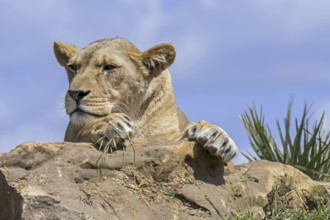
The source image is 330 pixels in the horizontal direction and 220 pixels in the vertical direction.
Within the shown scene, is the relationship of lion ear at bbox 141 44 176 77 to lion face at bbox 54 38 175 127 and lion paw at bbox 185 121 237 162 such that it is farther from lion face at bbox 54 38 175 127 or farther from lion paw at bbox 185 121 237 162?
lion paw at bbox 185 121 237 162

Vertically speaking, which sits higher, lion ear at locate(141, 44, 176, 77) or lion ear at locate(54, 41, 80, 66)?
lion ear at locate(54, 41, 80, 66)

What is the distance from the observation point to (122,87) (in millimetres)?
8586

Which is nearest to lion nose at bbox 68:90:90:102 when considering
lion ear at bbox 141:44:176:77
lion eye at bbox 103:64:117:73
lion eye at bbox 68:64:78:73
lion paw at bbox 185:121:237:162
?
lion eye at bbox 103:64:117:73

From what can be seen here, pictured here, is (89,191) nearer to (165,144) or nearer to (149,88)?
(165,144)

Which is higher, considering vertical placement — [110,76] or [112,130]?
[110,76]

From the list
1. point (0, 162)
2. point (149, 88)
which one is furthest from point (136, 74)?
point (0, 162)

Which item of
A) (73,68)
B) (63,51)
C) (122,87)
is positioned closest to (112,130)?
(122,87)

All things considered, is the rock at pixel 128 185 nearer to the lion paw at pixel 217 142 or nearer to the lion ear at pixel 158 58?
the lion paw at pixel 217 142

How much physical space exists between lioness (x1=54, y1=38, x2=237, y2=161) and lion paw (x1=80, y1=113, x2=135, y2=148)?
1.38ft

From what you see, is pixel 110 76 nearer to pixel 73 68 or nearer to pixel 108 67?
pixel 108 67

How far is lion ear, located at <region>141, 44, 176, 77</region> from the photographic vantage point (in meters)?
8.79

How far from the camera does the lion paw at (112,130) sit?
7.18m

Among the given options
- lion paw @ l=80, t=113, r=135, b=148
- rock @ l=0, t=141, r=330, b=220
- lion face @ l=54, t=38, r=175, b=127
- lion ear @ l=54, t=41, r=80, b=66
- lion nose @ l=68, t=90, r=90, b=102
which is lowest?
rock @ l=0, t=141, r=330, b=220

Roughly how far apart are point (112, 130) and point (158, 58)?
173 centimetres
